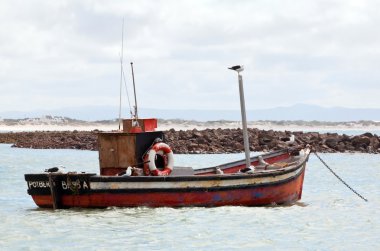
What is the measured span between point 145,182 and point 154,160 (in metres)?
1.40

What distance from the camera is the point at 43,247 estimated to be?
17.6 metres

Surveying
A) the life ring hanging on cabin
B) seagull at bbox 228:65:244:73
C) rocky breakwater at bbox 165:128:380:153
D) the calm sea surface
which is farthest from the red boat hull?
rocky breakwater at bbox 165:128:380:153

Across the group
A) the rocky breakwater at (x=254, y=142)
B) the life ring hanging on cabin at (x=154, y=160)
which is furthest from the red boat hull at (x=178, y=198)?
the rocky breakwater at (x=254, y=142)

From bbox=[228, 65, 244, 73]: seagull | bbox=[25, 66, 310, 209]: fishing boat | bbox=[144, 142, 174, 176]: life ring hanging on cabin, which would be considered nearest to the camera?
bbox=[25, 66, 310, 209]: fishing boat

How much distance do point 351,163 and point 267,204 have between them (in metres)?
28.2

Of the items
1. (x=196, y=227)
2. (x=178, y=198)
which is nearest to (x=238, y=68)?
(x=178, y=198)

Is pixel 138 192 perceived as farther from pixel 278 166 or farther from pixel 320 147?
pixel 320 147

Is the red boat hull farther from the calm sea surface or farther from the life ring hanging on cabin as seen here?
the life ring hanging on cabin

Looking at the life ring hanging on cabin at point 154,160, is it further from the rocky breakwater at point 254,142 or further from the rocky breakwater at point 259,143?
the rocky breakwater at point 259,143

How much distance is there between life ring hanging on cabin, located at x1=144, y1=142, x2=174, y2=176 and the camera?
2242 cm

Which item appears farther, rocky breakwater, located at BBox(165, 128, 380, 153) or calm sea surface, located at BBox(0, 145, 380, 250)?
rocky breakwater, located at BBox(165, 128, 380, 153)

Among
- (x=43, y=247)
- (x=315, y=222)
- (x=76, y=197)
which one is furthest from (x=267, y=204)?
(x=43, y=247)

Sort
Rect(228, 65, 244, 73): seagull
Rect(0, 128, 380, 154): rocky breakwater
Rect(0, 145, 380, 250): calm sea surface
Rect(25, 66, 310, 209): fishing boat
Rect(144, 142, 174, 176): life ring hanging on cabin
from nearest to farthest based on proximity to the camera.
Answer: Rect(0, 145, 380, 250): calm sea surface → Rect(25, 66, 310, 209): fishing boat → Rect(144, 142, 174, 176): life ring hanging on cabin → Rect(228, 65, 244, 73): seagull → Rect(0, 128, 380, 154): rocky breakwater

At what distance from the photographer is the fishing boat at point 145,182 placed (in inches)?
846
